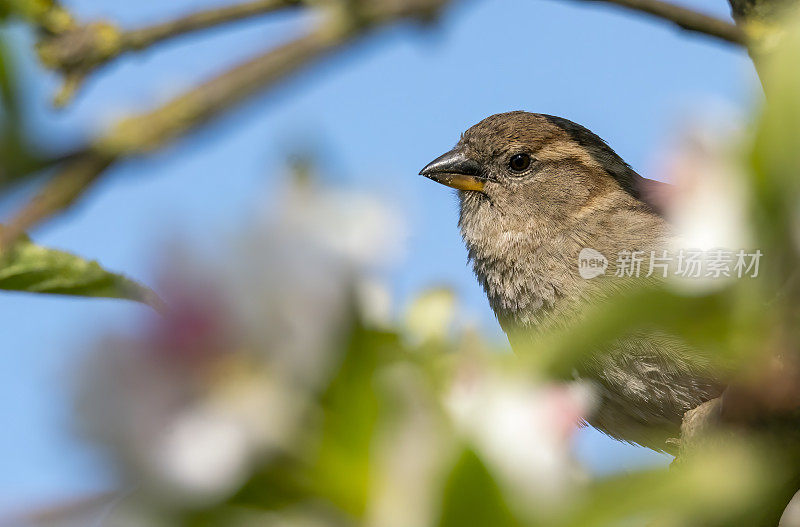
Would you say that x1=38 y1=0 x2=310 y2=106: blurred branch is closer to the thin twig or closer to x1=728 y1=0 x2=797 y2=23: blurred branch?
the thin twig

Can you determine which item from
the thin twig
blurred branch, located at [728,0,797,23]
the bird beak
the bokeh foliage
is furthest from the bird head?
the bokeh foliage

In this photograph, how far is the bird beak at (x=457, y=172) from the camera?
473cm

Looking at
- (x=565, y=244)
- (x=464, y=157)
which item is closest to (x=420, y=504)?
(x=565, y=244)

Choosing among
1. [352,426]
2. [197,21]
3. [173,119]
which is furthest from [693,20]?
[352,426]

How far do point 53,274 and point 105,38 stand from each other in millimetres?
327

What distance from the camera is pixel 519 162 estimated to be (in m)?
4.79

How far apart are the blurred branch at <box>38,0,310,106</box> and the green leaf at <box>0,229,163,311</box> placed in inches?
8.6

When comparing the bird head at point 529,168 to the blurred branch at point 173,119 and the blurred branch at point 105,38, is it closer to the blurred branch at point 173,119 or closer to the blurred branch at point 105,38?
the blurred branch at point 105,38

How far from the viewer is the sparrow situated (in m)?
3.53

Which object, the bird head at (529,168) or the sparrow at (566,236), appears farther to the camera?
the bird head at (529,168)

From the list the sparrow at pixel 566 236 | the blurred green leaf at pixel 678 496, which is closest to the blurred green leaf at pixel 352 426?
the blurred green leaf at pixel 678 496

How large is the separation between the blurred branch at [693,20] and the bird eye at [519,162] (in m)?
2.94

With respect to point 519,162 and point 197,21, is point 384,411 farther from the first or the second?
point 519,162

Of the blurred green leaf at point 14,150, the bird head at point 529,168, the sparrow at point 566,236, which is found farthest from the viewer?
the bird head at point 529,168
